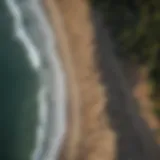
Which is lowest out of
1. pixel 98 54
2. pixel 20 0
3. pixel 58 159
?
pixel 58 159

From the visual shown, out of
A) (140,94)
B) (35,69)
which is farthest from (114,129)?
(35,69)

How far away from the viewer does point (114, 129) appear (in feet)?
3.05

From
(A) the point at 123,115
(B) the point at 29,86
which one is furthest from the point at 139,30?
(B) the point at 29,86

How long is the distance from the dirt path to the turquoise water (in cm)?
22

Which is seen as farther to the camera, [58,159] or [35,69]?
[35,69]

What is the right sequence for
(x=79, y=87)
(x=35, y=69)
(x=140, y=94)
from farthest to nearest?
(x=35, y=69) → (x=79, y=87) → (x=140, y=94)

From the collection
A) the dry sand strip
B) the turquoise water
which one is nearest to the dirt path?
the dry sand strip

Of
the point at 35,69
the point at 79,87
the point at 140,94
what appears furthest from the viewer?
the point at 35,69

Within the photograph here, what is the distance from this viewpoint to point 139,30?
94cm

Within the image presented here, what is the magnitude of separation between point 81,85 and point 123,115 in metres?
0.15

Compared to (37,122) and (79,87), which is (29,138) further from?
(79,87)

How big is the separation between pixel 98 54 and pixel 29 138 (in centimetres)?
25

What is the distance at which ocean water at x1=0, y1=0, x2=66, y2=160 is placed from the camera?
1.03 meters

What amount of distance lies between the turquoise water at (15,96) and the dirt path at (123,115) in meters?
0.22
